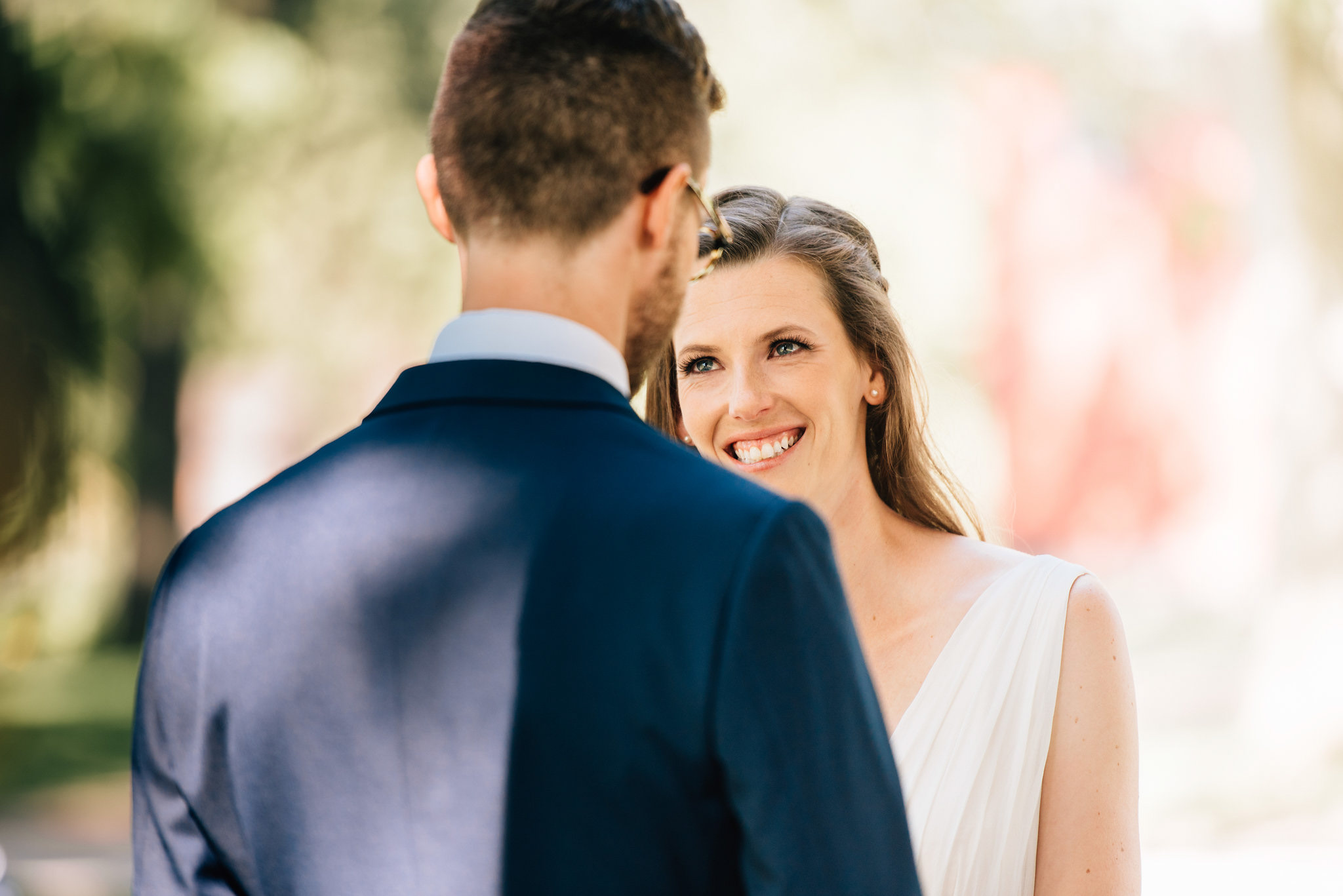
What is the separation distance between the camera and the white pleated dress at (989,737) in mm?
2193

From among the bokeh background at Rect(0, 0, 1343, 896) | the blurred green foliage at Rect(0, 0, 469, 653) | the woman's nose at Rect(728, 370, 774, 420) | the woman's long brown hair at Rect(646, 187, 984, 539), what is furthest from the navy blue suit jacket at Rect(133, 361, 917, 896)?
the blurred green foliage at Rect(0, 0, 469, 653)

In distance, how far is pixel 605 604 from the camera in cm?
97

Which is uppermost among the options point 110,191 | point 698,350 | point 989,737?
point 110,191

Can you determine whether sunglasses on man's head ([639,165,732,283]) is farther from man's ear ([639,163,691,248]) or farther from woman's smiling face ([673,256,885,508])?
woman's smiling face ([673,256,885,508])

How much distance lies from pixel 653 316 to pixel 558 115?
0.69ft

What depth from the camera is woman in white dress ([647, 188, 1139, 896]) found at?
217 centimetres

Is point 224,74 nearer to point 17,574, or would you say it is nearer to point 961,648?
point 17,574

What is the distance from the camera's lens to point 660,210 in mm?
1113

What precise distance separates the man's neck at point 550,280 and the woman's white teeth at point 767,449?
1481 millimetres

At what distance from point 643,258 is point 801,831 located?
1.77 feet

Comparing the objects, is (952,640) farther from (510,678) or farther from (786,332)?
(510,678)

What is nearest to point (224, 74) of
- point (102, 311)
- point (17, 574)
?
point (102, 311)

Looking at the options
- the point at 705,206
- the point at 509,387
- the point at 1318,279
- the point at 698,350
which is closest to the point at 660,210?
the point at 705,206

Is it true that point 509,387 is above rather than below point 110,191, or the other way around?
below
